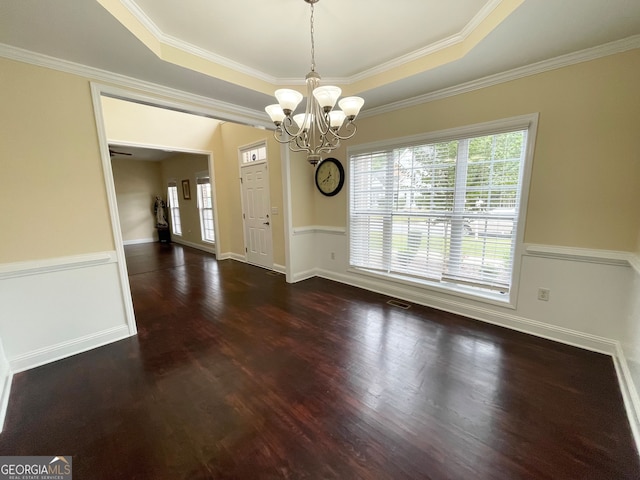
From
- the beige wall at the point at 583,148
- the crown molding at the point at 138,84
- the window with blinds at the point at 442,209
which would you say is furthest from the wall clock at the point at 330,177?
the beige wall at the point at 583,148

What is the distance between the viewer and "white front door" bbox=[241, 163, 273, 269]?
4680mm

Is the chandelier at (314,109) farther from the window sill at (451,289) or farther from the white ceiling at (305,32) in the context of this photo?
the window sill at (451,289)

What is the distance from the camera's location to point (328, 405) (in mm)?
1681

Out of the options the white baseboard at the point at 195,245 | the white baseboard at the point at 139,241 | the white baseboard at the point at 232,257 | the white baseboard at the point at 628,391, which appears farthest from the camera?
the white baseboard at the point at 139,241

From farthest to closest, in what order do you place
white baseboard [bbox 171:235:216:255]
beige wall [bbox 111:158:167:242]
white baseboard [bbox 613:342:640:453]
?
beige wall [bbox 111:158:167:242] → white baseboard [bbox 171:235:216:255] → white baseboard [bbox 613:342:640:453]

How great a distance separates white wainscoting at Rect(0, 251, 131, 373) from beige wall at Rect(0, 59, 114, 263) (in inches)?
5.6

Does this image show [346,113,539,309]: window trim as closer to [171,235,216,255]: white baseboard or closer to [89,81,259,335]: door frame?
[89,81,259,335]: door frame

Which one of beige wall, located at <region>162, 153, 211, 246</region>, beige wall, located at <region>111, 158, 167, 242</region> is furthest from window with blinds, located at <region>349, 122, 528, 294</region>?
beige wall, located at <region>111, 158, 167, 242</region>

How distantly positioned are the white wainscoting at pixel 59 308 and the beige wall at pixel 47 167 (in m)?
0.14

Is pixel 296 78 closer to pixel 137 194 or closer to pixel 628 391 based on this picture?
pixel 628 391

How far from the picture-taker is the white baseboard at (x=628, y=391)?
146cm

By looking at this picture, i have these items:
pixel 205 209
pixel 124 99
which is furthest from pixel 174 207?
pixel 124 99

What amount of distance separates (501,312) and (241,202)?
15.2 feet

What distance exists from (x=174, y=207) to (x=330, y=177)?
5965 millimetres
